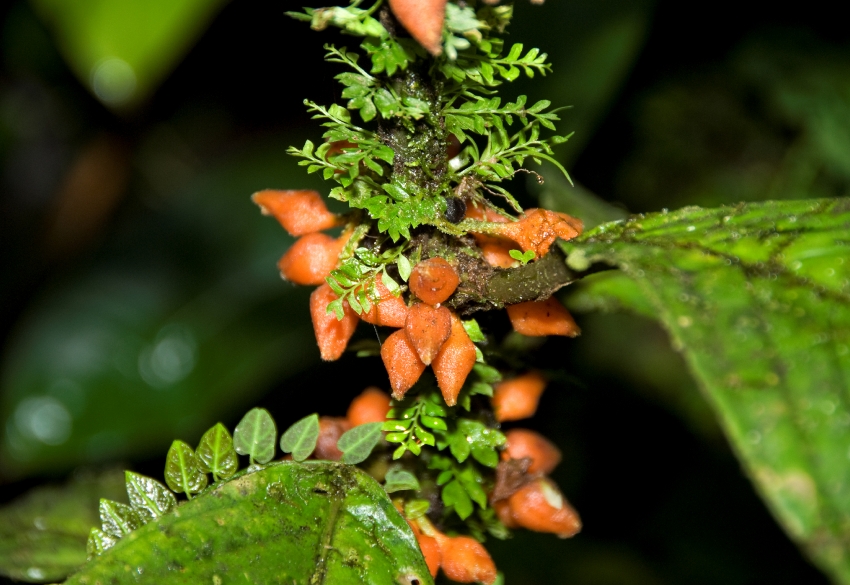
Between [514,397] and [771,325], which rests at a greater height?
[771,325]

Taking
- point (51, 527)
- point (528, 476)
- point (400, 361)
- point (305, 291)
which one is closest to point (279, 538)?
point (400, 361)

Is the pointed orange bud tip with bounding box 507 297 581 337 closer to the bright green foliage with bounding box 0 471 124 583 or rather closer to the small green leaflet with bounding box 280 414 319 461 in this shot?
the small green leaflet with bounding box 280 414 319 461

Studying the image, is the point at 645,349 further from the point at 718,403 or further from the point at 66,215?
the point at 66,215

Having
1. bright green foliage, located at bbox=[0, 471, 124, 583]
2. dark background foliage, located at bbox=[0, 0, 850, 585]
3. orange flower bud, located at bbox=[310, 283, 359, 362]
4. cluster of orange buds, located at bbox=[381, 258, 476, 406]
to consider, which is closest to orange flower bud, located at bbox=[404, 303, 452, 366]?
cluster of orange buds, located at bbox=[381, 258, 476, 406]

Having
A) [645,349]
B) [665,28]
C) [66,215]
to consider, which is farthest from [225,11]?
[645,349]

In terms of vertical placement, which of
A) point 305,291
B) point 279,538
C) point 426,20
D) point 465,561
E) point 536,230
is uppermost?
point 426,20

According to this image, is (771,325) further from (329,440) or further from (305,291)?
(305,291)

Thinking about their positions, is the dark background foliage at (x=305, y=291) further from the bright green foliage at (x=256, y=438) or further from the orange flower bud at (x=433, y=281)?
the orange flower bud at (x=433, y=281)
